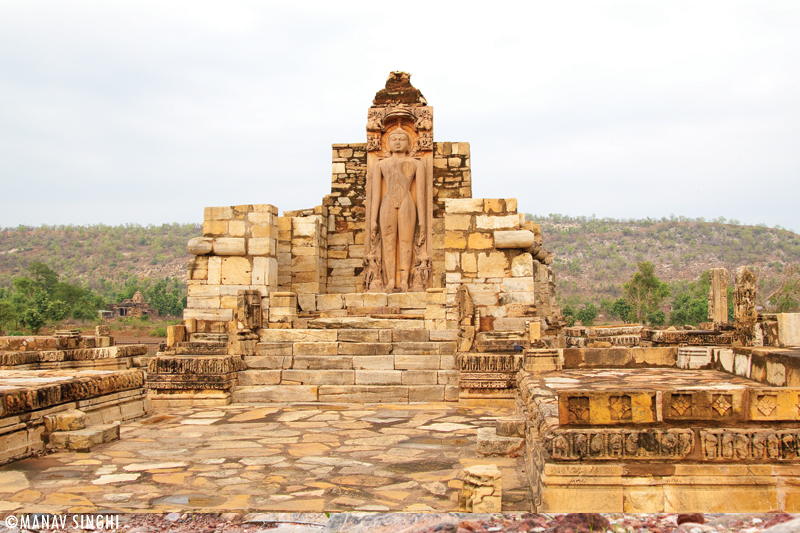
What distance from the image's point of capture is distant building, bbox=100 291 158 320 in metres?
34.0

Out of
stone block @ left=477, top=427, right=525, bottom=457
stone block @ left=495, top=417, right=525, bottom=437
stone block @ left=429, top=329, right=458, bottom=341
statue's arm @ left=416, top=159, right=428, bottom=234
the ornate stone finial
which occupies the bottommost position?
stone block @ left=477, top=427, right=525, bottom=457

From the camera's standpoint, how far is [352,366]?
7691mm

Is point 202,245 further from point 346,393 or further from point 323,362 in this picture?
point 346,393

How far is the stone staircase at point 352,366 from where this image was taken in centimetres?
724

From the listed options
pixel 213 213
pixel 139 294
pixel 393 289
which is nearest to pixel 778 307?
pixel 393 289

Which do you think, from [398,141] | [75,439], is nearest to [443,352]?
[75,439]

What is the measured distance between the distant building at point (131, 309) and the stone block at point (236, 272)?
1045 inches

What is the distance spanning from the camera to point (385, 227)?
1073 cm

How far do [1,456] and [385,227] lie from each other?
7260 mm

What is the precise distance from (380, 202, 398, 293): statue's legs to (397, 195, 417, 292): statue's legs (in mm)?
91

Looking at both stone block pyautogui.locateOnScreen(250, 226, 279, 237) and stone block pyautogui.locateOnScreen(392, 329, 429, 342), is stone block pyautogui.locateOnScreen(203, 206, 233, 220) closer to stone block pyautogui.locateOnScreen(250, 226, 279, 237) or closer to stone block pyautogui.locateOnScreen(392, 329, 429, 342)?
stone block pyautogui.locateOnScreen(250, 226, 279, 237)

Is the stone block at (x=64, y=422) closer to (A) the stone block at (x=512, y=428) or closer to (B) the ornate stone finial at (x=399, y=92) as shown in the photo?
(A) the stone block at (x=512, y=428)

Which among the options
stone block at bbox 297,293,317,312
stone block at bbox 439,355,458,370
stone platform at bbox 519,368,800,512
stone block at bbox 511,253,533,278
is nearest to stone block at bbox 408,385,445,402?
stone block at bbox 439,355,458,370

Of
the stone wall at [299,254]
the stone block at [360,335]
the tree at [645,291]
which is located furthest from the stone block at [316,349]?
the tree at [645,291]
